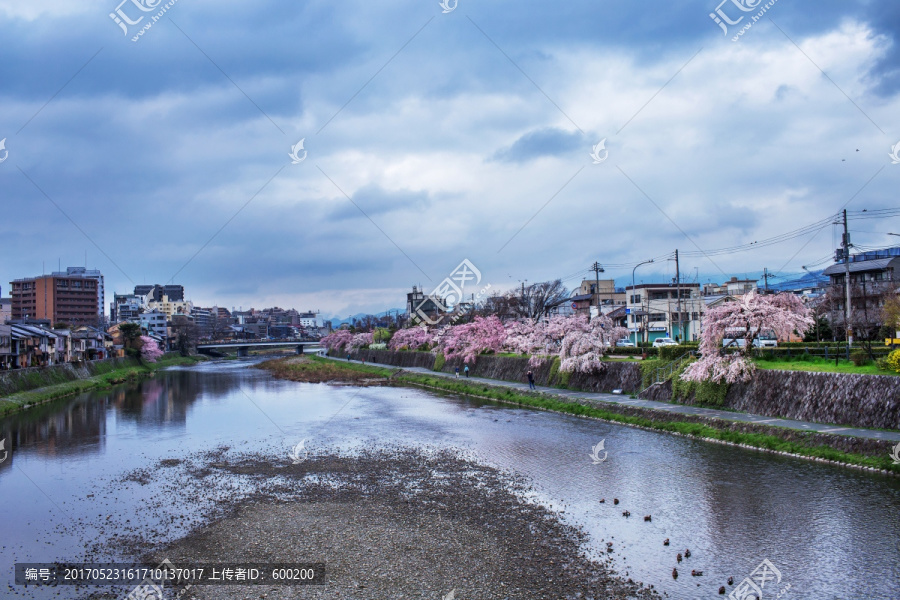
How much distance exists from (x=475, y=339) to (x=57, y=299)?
110m

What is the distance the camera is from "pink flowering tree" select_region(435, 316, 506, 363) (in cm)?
5499

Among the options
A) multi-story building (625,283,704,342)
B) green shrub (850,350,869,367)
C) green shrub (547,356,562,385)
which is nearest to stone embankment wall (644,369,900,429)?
green shrub (850,350,869,367)

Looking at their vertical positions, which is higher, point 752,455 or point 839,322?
point 839,322

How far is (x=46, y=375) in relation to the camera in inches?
1935

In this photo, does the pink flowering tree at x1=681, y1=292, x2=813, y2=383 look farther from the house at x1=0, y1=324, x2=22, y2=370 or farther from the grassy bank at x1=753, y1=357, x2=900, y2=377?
the house at x1=0, y1=324, x2=22, y2=370

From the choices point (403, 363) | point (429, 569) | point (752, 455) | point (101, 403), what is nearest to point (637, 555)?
point (429, 569)

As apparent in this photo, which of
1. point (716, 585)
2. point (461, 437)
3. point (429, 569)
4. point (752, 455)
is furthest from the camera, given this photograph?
point (461, 437)

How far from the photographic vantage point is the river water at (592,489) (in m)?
11.7

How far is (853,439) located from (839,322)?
29.7 m

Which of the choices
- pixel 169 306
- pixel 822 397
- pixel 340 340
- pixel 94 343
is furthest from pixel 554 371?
pixel 169 306

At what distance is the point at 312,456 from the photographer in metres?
23.3

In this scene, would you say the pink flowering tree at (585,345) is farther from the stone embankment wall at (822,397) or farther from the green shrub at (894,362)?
the green shrub at (894,362)

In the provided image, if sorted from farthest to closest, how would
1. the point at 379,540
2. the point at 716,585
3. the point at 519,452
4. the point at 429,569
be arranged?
the point at 519,452 → the point at 379,540 → the point at 429,569 → the point at 716,585

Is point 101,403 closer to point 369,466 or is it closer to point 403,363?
point 369,466
